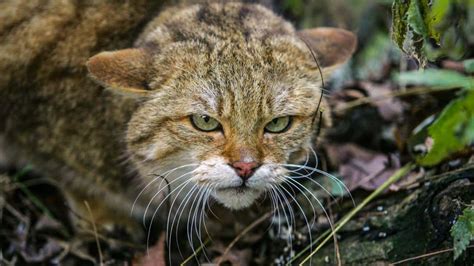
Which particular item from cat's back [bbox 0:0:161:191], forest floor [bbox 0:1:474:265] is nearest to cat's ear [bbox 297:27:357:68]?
forest floor [bbox 0:1:474:265]

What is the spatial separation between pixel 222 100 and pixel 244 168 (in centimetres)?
38

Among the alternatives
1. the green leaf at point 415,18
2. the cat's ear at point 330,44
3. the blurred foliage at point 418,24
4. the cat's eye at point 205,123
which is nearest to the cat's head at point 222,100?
the cat's eye at point 205,123

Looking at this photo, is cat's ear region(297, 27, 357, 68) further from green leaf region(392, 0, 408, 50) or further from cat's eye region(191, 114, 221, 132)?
green leaf region(392, 0, 408, 50)

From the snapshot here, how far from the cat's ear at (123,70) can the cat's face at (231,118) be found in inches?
2.9

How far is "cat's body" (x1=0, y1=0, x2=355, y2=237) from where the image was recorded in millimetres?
3227

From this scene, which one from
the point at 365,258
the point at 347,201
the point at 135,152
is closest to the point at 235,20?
the point at 135,152

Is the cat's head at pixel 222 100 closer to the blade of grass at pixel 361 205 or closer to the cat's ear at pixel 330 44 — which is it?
the cat's ear at pixel 330 44

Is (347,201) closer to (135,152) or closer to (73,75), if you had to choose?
(135,152)

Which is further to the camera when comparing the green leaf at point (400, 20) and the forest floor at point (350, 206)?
the forest floor at point (350, 206)

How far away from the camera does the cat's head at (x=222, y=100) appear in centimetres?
321

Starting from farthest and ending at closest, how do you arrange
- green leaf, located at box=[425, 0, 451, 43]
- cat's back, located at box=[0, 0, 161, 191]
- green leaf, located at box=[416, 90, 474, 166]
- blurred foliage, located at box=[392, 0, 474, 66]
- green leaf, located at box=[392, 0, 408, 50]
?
1. cat's back, located at box=[0, 0, 161, 191]
2. green leaf, located at box=[392, 0, 408, 50]
3. blurred foliage, located at box=[392, 0, 474, 66]
4. green leaf, located at box=[425, 0, 451, 43]
5. green leaf, located at box=[416, 90, 474, 166]

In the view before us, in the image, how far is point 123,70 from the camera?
3381 mm

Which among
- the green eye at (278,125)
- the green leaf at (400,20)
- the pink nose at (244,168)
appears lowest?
the pink nose at (244,168)

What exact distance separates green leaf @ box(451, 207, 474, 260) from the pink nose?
3.27ft
